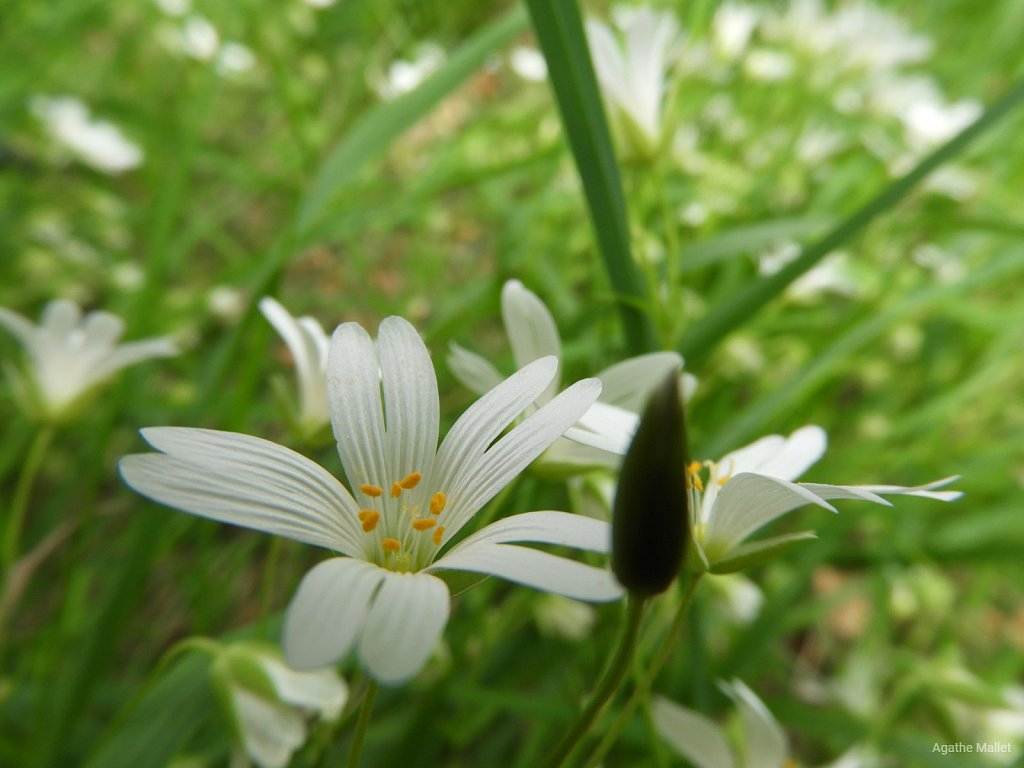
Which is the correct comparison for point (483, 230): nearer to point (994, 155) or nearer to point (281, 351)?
point (281, 351)

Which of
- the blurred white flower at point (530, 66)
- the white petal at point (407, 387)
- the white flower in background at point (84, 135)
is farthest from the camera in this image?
the white flower in background at point (84, 135)

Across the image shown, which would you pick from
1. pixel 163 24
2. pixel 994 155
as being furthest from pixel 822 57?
pixel 163 24

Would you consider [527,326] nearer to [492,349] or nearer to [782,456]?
[782,456]

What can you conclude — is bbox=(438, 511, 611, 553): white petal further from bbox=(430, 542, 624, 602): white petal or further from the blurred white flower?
the blurred white flower

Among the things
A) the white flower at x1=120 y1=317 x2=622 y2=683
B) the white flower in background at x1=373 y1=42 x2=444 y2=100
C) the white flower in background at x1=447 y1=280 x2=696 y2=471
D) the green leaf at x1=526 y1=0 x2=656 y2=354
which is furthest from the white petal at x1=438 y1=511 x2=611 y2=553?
the white flower in background at x1=373 y1=42 x2=444 y2=100

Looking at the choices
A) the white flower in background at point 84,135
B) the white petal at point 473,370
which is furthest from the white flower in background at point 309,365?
the white flower in background at point 84,135

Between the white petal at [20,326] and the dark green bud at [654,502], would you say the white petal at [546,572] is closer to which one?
the dark green bud at [654,502]

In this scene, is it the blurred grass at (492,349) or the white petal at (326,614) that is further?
the blurred grass at (492,349)
